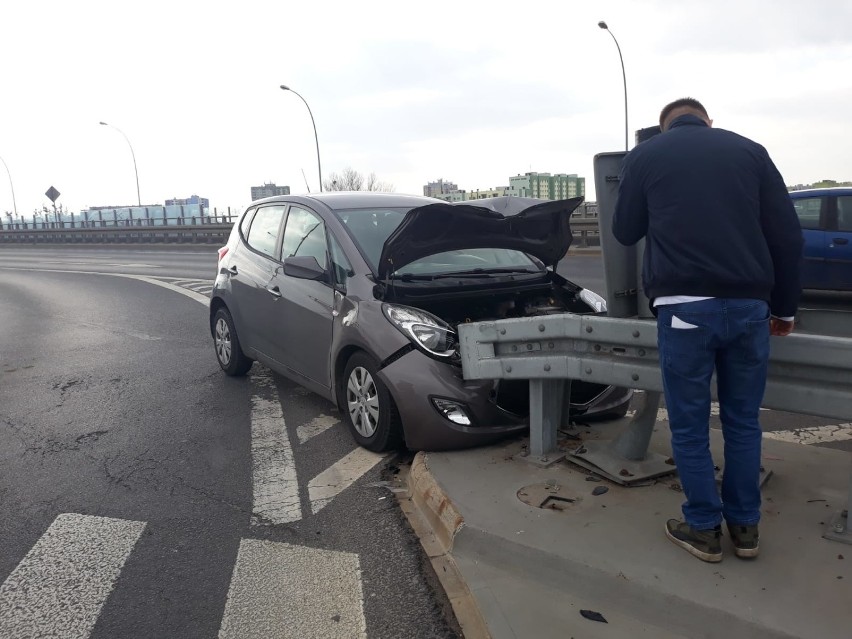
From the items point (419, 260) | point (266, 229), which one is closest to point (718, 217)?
point (419, 260)

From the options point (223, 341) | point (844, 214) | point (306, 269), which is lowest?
point (223, 341)

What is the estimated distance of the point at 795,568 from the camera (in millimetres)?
2922

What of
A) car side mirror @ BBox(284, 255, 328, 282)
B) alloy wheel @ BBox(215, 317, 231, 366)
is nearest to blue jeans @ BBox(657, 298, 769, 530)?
car side mirror @ BBox(284, 255, 328, 282)

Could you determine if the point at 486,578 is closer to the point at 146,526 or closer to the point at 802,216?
the point at 146,526

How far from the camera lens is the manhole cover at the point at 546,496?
143 inches

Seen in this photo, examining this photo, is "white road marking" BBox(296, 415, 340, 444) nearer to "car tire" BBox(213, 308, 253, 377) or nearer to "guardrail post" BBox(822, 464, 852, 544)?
"car tire" BBox(213, 308, 253, 377)

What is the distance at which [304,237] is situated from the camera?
5652mm

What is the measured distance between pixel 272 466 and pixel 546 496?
6.12ft

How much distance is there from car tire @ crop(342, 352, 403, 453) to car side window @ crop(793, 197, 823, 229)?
26.4 feet

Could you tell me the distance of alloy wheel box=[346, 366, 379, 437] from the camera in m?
4.62

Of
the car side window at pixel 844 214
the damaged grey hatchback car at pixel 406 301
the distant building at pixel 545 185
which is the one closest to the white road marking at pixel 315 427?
the damaged grey hatchback car at pixel 406 301

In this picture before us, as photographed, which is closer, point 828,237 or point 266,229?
point 266,229

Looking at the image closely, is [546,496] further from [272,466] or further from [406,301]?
[272,466]

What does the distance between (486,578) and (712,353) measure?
1322mm
